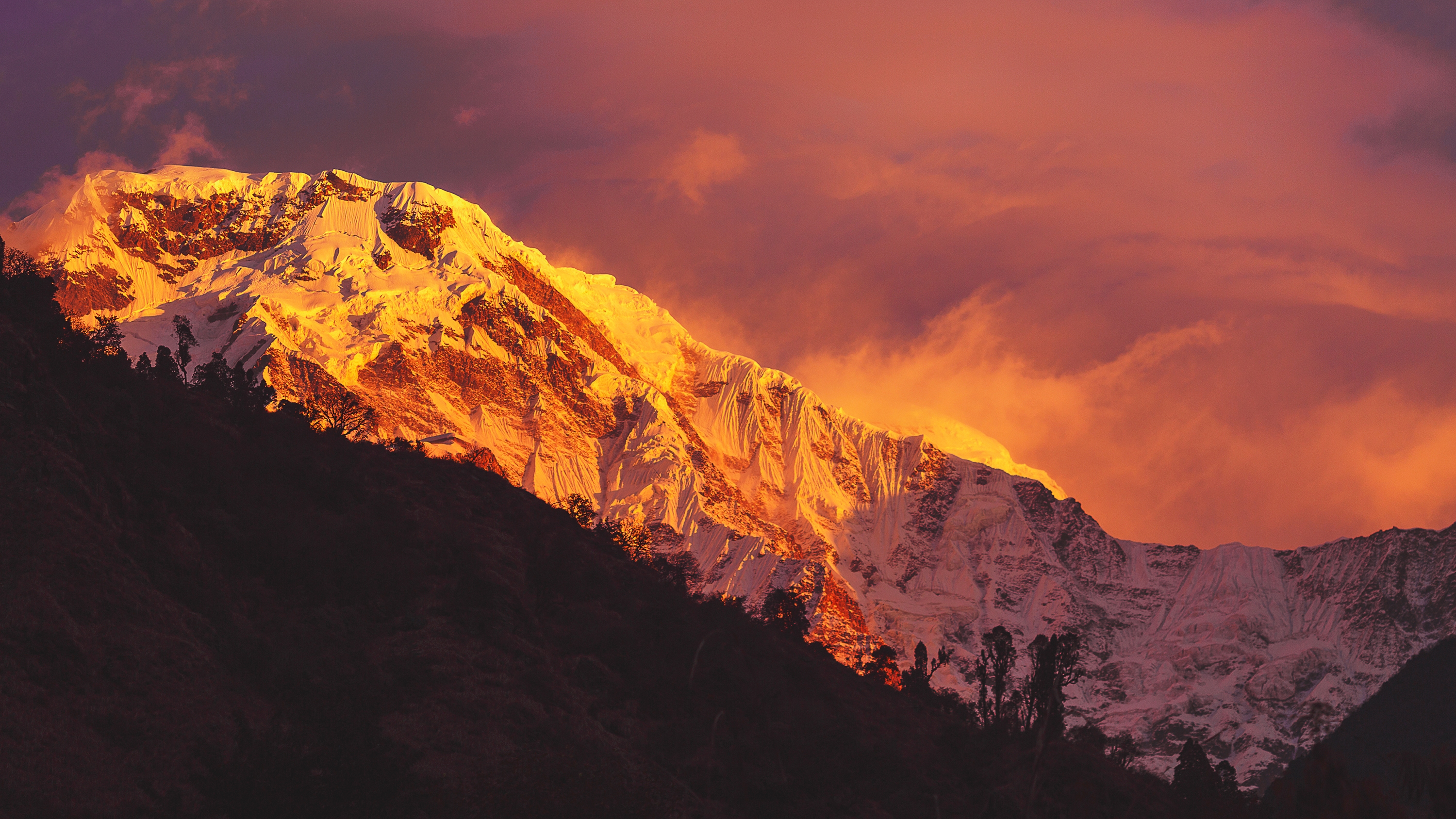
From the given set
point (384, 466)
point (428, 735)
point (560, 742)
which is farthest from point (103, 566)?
point (384, 466)

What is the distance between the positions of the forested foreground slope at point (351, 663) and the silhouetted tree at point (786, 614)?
2779cm

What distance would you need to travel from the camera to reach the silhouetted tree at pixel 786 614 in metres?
116

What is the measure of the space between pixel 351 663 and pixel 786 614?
257 ft

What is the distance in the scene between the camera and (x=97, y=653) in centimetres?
3709

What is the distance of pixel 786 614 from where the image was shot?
12356 centimetres

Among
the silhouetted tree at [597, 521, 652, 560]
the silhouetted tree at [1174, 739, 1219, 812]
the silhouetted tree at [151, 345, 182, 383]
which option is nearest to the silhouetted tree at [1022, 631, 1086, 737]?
the silhouetted tree at [1174, 739, 1219, 812]

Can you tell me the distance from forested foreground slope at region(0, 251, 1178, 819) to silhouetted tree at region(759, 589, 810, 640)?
2779 centimetres

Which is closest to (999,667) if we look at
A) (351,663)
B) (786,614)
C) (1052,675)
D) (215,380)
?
(1052,675)

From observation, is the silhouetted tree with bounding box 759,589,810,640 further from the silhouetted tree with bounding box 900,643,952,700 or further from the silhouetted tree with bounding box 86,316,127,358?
the silhouetted tree with bounding box 86,316,127,358

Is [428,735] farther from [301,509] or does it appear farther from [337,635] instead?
[301,509]

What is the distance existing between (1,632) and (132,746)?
5.22 metres

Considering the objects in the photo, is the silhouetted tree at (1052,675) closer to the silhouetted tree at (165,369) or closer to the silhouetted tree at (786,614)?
the silhouetted tree at (786,614)

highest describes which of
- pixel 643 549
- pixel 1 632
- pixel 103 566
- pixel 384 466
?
pixel 643 549

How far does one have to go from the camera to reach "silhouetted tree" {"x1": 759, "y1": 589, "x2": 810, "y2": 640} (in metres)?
116
